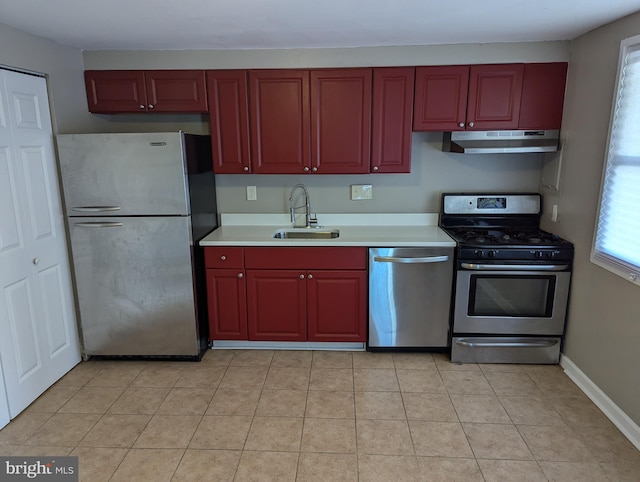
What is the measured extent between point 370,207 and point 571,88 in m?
1.60

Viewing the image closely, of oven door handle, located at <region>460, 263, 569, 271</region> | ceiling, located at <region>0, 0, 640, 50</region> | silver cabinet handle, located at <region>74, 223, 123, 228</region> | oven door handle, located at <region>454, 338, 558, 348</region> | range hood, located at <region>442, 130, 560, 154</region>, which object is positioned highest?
ceiling, located at <region>0, 0, 640, 50</region>

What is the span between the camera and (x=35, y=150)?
8.57ft

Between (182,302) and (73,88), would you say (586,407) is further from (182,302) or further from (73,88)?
(73,88)

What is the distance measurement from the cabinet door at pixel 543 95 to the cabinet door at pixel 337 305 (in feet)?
5.25

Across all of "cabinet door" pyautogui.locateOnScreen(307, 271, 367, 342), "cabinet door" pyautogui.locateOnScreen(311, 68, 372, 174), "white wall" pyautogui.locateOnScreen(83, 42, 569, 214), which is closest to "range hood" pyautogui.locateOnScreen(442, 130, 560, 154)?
"white wall" pyautogui.locateOnScreen(83, 42, 569, 214)

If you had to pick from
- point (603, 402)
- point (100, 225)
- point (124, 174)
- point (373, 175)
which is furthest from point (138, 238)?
point (603, 402)

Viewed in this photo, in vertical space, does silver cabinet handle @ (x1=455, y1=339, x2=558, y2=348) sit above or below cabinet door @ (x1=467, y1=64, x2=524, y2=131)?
below

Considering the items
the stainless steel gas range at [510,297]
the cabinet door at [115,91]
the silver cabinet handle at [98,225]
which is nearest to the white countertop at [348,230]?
the stainless steel gas range at [510,297]

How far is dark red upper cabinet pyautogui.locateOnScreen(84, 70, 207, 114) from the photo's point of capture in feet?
10.0

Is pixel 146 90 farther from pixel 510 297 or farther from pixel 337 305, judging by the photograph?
pixel 510 297

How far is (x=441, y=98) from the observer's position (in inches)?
118

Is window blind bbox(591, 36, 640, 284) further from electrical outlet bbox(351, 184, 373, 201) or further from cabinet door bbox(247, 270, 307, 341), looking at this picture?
cabinet door bbox(247, 270, 307, 341)

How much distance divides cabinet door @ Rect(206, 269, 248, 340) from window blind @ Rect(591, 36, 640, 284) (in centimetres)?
233

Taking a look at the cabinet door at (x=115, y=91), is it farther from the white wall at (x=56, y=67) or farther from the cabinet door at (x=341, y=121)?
the cabinet door at (x=341, y=121)
